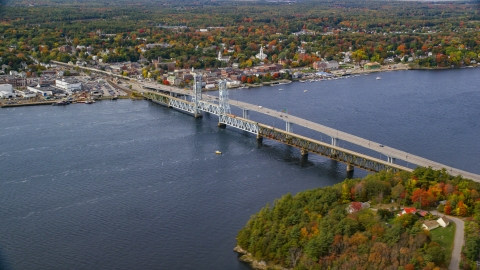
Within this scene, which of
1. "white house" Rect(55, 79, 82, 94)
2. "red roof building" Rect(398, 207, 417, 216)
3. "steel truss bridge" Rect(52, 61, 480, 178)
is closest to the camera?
"red roof building" Rect(398, 207, 417, 216)

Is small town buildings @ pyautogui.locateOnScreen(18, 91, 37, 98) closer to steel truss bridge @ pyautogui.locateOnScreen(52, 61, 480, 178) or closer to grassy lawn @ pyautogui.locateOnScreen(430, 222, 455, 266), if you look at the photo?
steel truss bridge @ pyautogui.locateOnScreen(52, 61, 480, 178)

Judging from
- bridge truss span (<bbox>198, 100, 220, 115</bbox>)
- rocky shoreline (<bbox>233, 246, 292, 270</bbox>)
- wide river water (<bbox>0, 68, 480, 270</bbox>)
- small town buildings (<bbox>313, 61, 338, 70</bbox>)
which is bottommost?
rocky shoreline (<bbox>233, 246, 292, 270</bbox>)

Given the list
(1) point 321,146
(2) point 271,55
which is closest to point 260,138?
(1) point 321,146

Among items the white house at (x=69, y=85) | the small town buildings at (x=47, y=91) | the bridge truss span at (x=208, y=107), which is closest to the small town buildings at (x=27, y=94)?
the small town buildings at (x=47, y=91)

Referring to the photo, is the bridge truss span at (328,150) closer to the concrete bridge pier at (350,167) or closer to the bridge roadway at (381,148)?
the concrete bridge pier at (350,167)

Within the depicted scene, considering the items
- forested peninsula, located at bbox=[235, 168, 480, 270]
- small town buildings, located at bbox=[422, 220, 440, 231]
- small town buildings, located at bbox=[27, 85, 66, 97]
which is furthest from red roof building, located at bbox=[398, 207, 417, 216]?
small town buildings, located at bbox=[27, 85, 66, 97]
